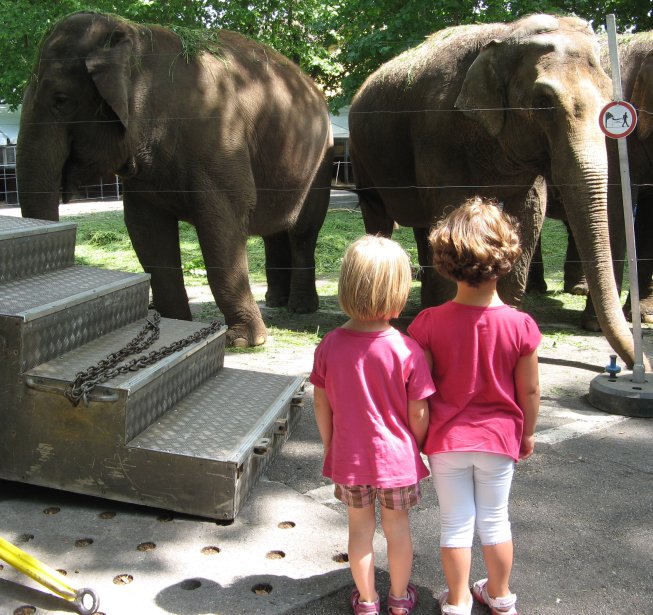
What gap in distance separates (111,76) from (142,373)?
10.1 ft

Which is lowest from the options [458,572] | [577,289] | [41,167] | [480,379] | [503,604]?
[503,604]

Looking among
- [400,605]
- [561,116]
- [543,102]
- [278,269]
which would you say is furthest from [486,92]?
[400,605]

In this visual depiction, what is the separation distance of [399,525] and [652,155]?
223 inches

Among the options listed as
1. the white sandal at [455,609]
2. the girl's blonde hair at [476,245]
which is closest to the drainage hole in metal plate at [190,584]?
the white sandal at [455,609]

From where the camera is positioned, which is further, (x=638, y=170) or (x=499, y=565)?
(x=638, y=170)

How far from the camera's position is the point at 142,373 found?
12.1ft

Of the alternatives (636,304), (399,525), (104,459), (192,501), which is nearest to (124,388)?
(104,459)

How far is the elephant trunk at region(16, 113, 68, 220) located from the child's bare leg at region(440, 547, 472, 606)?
440 cm

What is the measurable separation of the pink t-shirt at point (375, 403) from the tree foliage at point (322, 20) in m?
10.6

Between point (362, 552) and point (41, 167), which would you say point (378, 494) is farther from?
point (41, 167)

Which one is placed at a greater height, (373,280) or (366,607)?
(373,280)

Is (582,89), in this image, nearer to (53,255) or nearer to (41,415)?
(53,255)

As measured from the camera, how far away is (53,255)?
4605 millimetres

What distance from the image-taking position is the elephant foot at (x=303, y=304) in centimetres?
830
